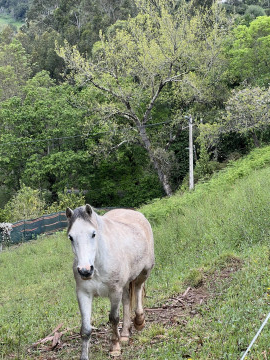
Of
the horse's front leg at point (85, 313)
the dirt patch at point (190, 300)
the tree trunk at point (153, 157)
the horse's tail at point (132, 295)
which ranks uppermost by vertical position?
the horse's front leg at point (85, 313)

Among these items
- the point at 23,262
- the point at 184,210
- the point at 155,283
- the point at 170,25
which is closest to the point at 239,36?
the point at 170,25

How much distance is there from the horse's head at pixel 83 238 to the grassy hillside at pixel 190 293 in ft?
4.82

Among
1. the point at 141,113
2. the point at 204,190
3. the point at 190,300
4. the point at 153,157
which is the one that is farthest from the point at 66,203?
the point at 190,300

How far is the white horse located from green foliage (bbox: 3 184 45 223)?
2215cm

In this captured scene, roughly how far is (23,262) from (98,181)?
18.8 meters

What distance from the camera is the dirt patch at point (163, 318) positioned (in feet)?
17.7

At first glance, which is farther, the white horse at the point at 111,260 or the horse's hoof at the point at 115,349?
the horse's hoof at the point at 115,349

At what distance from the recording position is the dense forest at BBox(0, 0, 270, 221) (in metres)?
26.0

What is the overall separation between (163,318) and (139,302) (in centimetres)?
56

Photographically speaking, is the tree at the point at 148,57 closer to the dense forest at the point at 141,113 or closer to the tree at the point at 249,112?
the dense forest at the point at 141,113

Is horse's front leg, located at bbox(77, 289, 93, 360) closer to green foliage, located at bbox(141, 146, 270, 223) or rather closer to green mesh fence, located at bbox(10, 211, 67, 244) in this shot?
green foliage, located at bbox(141, 146, 270, 223)

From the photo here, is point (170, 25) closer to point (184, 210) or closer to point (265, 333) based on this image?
point (184, 210)

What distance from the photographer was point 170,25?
1001 inches

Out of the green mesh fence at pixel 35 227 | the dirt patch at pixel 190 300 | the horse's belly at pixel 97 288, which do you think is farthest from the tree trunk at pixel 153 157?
the horse's belly at pixel 97 288
